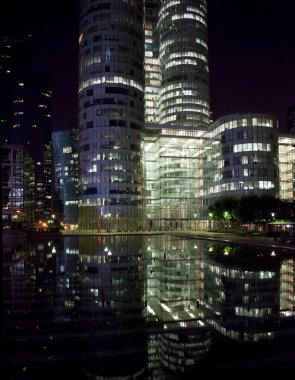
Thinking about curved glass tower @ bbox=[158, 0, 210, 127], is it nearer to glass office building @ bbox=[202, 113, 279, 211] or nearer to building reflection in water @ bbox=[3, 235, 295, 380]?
glass office building @ bbox=[202, 113, 279, 211]

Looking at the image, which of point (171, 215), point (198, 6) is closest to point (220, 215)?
point (171, 215)

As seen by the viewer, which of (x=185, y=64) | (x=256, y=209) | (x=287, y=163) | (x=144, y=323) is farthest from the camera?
(x=185, y=64)

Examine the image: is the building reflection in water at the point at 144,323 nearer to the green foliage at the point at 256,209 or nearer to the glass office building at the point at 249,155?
the green foliage at the point at 256,209

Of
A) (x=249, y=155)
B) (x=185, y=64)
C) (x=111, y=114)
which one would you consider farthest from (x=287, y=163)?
(x=111, y=114)

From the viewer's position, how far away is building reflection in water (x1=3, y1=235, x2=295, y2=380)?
1011 centimetres

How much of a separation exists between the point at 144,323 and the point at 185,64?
177m

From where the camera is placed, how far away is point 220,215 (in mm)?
97562

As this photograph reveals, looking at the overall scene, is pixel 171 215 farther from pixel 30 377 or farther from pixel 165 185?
pixel 30 377

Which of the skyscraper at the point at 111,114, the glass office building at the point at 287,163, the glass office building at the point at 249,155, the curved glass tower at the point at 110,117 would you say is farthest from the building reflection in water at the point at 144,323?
the glass office building at the point at 287,163

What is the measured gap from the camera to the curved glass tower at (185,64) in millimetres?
177250

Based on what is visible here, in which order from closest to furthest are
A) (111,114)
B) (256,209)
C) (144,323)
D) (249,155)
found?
(144,323) → (256,209) → (249,155) → (111,114)

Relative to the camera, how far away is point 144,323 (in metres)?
14.0

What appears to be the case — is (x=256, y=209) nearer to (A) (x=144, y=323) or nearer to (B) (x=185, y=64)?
(A) (x=144, y=323)

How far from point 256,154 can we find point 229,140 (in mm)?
9693
